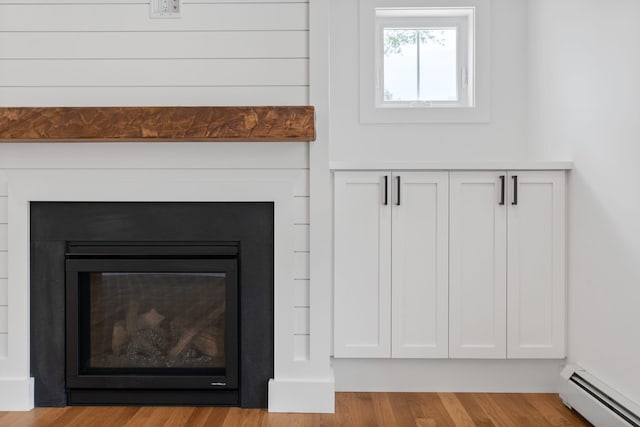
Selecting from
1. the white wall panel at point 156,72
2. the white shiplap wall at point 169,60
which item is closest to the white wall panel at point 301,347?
the white shiplap wall at point 169,60

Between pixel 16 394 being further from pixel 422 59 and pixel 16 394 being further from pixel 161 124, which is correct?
pixel 422 59

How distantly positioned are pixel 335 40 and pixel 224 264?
1396 millimetres

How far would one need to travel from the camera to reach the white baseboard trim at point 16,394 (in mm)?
2350

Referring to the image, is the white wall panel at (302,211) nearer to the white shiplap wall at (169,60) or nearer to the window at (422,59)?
the white shiplap wall at (169,60)

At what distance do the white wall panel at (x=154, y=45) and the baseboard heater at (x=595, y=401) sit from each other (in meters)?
1.67

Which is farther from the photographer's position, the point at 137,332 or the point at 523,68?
the point at 523,68

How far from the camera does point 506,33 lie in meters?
3.08

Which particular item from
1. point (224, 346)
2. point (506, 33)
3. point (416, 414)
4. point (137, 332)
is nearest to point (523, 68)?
point (506, 33)

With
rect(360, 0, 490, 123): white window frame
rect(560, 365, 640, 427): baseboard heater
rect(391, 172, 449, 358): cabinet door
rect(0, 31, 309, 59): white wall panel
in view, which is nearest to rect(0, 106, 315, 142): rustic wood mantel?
rect(0, 31, 309, 59): white wall panel

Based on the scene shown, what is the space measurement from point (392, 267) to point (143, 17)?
1.46 metres

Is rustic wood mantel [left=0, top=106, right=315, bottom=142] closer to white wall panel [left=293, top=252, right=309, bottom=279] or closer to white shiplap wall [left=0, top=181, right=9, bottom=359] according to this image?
white shiplap wall [left=0, top=181, right=9, bottom=359]

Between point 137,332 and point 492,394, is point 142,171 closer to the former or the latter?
point 137,332

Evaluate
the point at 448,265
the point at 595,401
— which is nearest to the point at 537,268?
the point at 448,265

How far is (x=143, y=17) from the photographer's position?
236 centimetres
